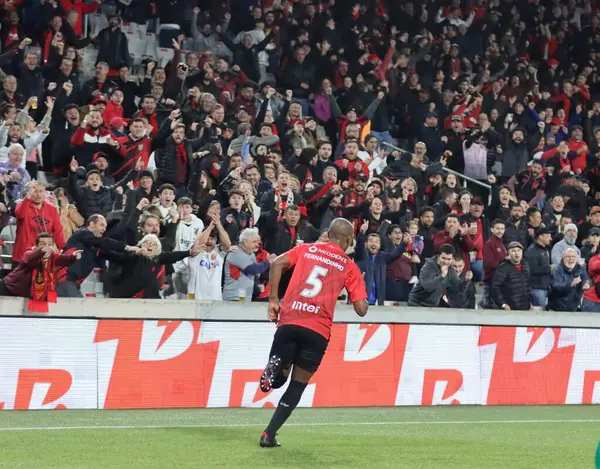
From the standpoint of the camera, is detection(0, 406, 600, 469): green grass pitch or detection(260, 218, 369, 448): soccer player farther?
detection(260, 218, 369, 448): soccer player

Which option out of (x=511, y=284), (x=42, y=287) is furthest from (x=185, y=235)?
(x=511, y=284)

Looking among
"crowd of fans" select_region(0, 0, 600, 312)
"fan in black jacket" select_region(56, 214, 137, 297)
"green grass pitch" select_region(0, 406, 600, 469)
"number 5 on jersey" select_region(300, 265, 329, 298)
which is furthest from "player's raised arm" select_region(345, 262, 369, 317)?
"fan in black jacket" select_region(56, 214, 137, 297)

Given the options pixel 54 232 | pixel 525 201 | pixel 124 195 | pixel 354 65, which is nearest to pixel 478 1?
pixel 354 65

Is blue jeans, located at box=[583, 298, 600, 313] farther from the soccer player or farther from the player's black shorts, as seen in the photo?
the player's black shorts

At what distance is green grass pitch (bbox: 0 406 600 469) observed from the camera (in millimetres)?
8448

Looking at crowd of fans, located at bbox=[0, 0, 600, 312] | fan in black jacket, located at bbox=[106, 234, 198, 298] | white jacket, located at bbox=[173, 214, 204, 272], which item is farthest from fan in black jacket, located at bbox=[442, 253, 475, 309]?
fan in black jacket, located at bbox=[106, 234, 198, 298]

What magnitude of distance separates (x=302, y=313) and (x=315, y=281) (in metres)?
0.29

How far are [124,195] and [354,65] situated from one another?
9431mm

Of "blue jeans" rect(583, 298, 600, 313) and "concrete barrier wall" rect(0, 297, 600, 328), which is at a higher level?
"concrete barrier wall" rect(0, 297, 600, 328)

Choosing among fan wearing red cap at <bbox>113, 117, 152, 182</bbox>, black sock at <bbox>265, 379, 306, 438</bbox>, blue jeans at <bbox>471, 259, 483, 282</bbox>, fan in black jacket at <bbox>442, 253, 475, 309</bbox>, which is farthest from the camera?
blue jeans at <bbox>471, 259, 483, 282</bbox>

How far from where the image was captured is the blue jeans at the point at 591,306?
55.5 ft

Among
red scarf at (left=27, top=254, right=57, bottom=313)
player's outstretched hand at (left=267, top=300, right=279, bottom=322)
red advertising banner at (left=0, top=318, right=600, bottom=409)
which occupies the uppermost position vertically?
player's outstretched hand at (left=267, top=300, right=279, bottom=322)

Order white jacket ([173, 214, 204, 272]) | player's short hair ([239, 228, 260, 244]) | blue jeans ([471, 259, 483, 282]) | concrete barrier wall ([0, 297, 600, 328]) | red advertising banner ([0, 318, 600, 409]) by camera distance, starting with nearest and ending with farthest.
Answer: red advertising banner ([0, 318, 600, 409]) < concrete barrier wall ([0, 297, 600, 328]) < player's short hair ([239, 228, 260, 244]) < white jacket ([173, 214, 204, 272]) < blue jeans ([471, 259, 483, 282])

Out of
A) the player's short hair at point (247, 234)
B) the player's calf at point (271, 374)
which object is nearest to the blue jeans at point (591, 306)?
the player's short hair at point (247, 234)
